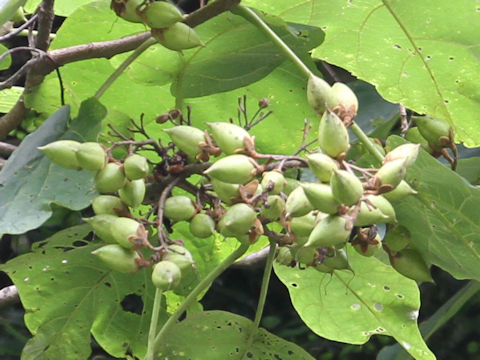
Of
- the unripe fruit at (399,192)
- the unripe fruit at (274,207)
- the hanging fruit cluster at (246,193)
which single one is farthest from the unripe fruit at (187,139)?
the unripe fruit at (399,192)

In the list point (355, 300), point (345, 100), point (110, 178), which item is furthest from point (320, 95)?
point (355, 300)

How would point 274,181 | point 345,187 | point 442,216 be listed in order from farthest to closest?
point 442,216 < point 274,181 < point 345,187

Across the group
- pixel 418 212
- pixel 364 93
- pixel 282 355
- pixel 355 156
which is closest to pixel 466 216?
pixel 418 212

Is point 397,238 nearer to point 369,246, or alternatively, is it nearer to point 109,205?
point 369,246

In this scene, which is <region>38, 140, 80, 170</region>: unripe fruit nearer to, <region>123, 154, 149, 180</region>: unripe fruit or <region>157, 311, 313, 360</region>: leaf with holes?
<region>123, 154, 149, 180</region>: unripe fruit

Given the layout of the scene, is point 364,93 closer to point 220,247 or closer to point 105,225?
point 220,247
